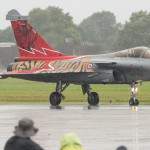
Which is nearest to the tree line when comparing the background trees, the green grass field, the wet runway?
the background trees

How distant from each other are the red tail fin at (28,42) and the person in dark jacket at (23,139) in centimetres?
2281

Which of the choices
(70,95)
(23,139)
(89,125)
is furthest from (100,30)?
(23,139)

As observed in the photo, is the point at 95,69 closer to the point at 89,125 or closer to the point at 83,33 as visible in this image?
the point at 89,125

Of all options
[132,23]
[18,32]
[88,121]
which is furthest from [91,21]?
[88,121]

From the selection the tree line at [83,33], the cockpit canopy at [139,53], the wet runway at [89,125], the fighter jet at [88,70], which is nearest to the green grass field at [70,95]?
the fighter jet at [88,70]

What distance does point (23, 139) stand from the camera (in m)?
8.38

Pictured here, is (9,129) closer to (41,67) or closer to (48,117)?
(48,117)

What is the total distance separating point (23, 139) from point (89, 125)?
11.4 metres

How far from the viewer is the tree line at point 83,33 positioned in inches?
4429

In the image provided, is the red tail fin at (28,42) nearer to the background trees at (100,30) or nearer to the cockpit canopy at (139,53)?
the cockpit canopy at (139,53)

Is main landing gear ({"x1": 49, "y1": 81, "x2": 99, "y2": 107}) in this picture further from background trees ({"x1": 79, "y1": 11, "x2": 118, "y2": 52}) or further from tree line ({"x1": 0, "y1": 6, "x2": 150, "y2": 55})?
background trees ({"x1": 79, "y1": 11, "x2": 118, "y2": 52})

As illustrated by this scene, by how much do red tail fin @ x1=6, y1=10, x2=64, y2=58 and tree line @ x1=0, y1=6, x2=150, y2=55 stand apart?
72.2m

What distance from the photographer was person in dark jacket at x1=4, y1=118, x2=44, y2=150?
27.3ft

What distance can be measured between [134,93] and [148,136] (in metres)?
11.8
